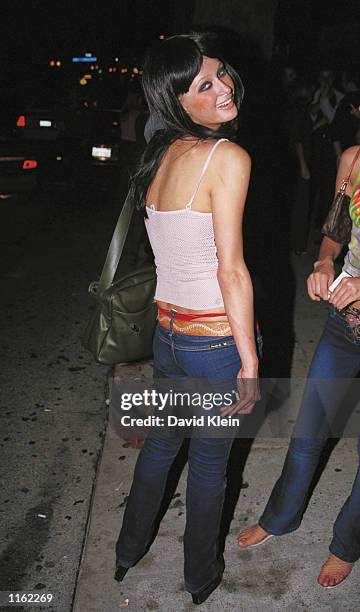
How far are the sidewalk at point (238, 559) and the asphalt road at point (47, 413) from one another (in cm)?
11

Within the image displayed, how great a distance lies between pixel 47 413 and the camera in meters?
4.23

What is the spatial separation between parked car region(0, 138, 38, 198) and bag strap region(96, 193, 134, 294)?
8608 mm

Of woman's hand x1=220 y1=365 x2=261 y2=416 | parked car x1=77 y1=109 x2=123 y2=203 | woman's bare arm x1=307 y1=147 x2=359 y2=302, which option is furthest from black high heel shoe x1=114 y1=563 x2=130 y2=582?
parked car x1=77 y1=109 x2=123 y2=203

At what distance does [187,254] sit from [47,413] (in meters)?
2.47

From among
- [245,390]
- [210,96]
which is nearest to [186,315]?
[245,390]

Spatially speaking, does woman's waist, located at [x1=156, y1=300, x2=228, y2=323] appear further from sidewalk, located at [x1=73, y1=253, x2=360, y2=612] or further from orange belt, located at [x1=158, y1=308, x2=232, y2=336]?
sidewalk, located at [x1=73, y1=253, x2=360, y2=612]

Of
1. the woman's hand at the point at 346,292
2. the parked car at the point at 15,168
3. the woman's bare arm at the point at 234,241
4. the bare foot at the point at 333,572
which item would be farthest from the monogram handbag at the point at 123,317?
the parked car at the point at 15,168

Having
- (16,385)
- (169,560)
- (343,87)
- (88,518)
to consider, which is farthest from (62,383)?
(343,87)

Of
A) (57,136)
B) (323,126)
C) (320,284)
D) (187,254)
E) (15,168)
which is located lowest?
(57,136)

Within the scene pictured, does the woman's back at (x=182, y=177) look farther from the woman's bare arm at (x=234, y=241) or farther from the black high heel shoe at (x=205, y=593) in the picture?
the black high heel shoe at (x=205, y=593)

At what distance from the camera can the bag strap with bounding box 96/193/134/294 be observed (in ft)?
8.71

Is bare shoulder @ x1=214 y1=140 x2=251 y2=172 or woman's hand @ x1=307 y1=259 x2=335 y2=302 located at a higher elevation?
bare shoulder @ x1=214 y1=140 x2=251 y2=172

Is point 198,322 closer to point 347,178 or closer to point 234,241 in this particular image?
point 234,241

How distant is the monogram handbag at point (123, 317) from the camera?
2859mm
